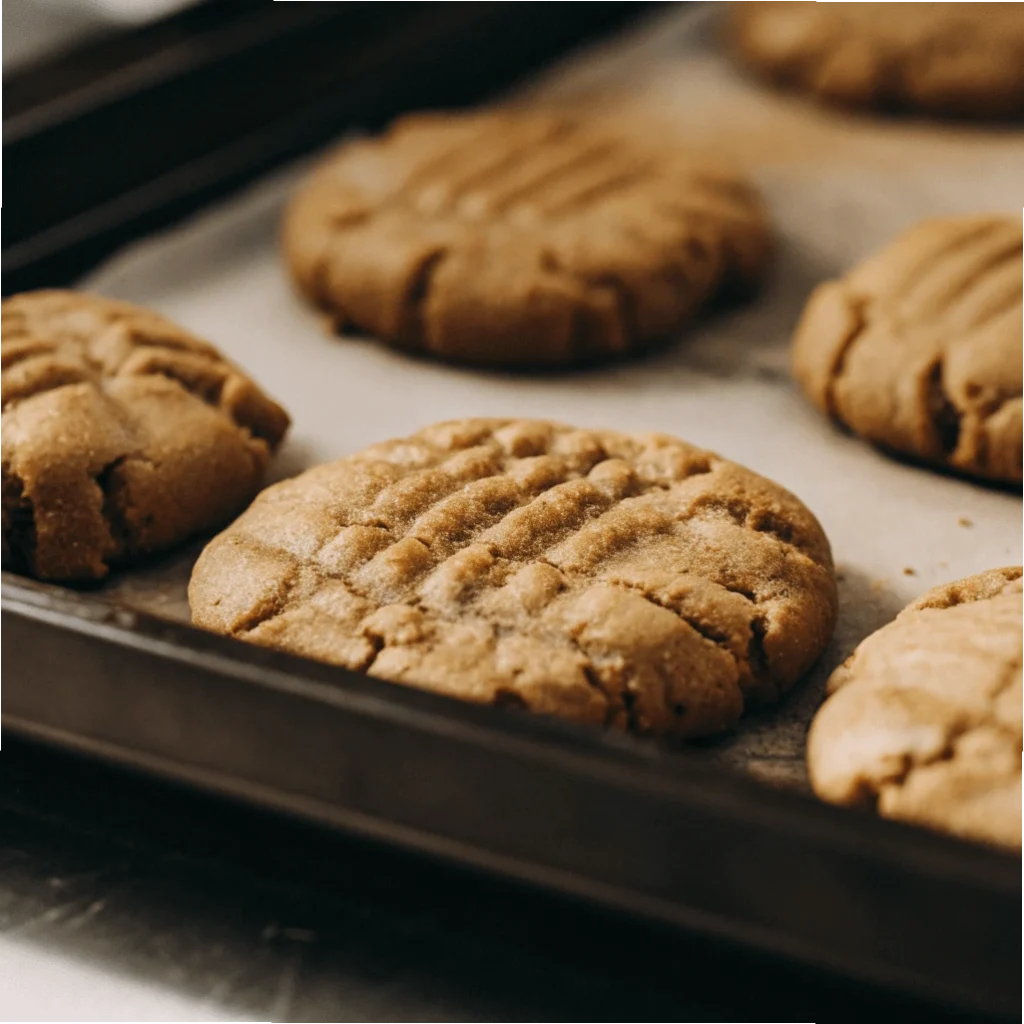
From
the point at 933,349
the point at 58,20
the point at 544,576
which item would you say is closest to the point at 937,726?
the point at 544,576

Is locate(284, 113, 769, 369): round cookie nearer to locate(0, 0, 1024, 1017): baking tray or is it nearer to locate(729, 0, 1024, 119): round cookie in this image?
locate(0, 0, 1024, 1017): baking tray

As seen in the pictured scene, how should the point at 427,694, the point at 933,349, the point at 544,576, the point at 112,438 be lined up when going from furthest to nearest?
the point at 933,349 < the point at 112,438 < the point at 544,576 < the point at 427,694

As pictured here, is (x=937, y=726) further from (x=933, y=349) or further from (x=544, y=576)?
(x=933, y=349)

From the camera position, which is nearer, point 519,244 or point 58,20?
point 519,244

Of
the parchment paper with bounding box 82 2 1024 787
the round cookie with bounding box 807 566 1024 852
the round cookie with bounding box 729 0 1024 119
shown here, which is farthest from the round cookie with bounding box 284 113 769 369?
the round cookie with bounding box 807 566 1024 852

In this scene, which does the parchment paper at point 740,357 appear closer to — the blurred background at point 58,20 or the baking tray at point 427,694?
the baking tray at point 427,694

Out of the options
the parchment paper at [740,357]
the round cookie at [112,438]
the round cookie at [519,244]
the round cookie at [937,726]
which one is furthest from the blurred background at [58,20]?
the round cookie at [937,726]
